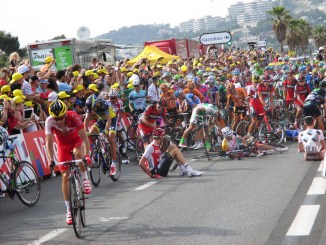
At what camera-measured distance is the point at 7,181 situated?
40.4ft

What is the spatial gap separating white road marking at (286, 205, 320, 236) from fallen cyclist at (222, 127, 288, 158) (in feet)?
23.5

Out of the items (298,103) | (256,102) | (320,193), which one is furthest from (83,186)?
(298,103)

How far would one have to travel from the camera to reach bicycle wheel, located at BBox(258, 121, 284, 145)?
19.2m

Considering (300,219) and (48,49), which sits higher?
(48,49)

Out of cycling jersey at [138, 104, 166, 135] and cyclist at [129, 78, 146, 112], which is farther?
cyclist at [129, 78, 146, 112]

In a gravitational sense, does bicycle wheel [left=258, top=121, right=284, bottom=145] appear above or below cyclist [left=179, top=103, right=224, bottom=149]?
below

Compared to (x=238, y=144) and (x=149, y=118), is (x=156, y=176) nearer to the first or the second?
(x=149, y=118)

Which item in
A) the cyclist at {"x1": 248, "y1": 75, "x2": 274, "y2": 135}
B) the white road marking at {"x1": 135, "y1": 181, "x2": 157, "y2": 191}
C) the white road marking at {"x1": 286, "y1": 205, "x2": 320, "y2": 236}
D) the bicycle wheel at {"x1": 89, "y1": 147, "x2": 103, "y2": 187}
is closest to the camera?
the white road marking at {"x1": 286, "y1": 205, "x2": 320, "y2": 236}

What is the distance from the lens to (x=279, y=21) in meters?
104

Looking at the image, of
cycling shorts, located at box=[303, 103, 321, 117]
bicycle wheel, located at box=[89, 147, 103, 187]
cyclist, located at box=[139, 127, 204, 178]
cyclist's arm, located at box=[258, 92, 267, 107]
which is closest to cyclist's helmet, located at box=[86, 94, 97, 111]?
bicycle wheel, located at box=[89, 147, 103, 187]

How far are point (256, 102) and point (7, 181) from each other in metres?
9.42

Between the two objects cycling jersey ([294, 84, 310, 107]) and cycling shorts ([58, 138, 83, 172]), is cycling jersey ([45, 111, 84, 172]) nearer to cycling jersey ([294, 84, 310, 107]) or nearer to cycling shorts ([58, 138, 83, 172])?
cycling shorts ([58, 138, 83, 172])

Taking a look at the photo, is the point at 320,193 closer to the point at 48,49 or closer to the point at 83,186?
the point at 83,186

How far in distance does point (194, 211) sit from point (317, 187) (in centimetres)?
248
